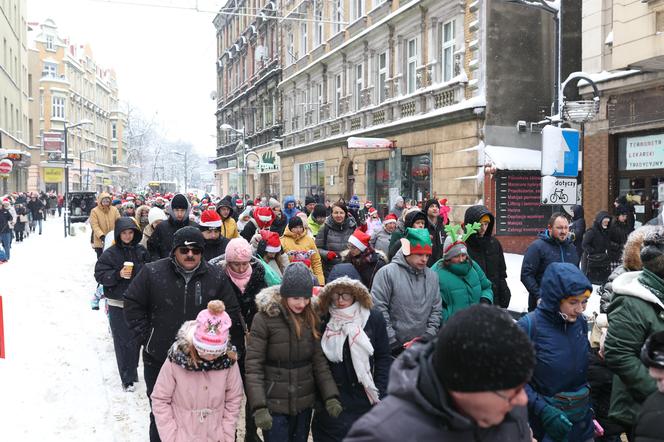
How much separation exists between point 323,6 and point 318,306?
93.0 ft

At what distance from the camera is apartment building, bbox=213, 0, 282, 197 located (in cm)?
→ 3900

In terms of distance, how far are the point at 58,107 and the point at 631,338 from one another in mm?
76101

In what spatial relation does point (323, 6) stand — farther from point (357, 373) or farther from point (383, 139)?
point (357, 373)

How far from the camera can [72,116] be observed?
76.5m

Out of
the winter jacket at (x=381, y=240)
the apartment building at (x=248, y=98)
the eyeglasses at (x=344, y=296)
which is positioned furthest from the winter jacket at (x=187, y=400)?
the apartment building at (x=248, y=98)

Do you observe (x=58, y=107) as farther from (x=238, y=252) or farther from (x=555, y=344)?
(x=555, y=344)

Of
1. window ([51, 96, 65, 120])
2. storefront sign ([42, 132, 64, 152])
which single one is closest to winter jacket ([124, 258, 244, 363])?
storefront sign ([42, 132, 64, 152])

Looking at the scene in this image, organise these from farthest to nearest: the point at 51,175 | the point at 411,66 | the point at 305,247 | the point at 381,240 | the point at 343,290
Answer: the point at 51,175
the point at 411,66
the point at 381,240
the point at 305,247
the point at 343,290

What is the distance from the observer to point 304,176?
33.8 m

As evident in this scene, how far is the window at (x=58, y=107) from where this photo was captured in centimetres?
7056

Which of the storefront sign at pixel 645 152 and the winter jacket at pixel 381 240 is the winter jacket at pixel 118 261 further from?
the storefront sign at pixel 645 152

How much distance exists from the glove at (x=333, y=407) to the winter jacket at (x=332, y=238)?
4.54 m

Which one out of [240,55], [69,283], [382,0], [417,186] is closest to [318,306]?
[69,283]

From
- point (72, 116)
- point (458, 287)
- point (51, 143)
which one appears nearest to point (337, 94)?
point (458, 287)
